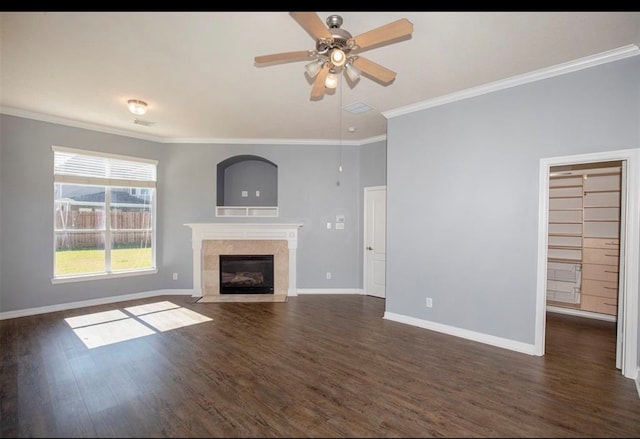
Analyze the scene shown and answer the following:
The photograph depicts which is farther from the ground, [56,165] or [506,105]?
[506,105]

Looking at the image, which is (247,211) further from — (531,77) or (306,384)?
(531,77)

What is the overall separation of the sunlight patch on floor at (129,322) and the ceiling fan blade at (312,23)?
373 cm

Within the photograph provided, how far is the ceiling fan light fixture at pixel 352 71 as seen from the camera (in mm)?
2365

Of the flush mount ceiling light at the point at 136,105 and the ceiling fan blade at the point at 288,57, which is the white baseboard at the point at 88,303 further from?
the ceiling fan blade at the point at 288,57

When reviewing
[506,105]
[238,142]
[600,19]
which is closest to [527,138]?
[506,105]

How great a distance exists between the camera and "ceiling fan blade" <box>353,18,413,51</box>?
73.4 inches

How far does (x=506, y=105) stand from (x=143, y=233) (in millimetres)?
5986

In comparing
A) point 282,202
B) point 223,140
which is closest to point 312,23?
point 282,202

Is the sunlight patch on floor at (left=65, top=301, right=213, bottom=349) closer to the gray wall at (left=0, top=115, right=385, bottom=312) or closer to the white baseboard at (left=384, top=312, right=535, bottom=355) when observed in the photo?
the gray wall at (left=0, top=115, right=385, bottom=312)

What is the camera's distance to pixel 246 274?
5.58 m

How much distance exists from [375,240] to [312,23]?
4.19 m

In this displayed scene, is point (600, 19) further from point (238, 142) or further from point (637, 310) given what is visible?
point (238, 142)

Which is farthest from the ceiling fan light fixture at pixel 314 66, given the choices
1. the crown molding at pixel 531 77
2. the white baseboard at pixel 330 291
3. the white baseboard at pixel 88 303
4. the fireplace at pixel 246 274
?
the white baseboard at pixel 88 303
